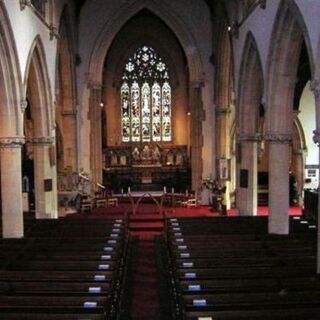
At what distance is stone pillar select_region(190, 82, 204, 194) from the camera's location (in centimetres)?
2227

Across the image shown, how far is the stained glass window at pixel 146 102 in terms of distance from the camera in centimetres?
2884

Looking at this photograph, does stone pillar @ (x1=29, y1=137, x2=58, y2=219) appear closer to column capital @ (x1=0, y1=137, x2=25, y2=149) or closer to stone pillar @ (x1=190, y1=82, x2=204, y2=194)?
column capital @ (x1=0, y1=137, x2=25, y2=149)

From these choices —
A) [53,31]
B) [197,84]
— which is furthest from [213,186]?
[53,31]

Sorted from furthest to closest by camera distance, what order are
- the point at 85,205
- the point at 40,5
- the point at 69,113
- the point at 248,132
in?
1. the point at 69,113
2. the point at 85,205
3. the point at 248,132
4. the point at 40,5

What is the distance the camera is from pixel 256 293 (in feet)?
19.9

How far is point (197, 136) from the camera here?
22.5 meters

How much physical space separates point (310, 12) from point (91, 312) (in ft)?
24.5

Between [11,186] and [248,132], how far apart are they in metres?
8.36

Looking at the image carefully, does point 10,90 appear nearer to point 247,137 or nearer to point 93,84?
point 247,137

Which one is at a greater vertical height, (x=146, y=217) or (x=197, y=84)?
(x=197, y=84)

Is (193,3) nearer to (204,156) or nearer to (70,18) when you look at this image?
(70,18)

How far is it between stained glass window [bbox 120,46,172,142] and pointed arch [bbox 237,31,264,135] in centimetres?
1294

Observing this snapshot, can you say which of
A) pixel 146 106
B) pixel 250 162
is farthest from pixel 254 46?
pixel 146 106

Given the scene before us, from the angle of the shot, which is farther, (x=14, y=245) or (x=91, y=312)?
(x=14, y=245)
